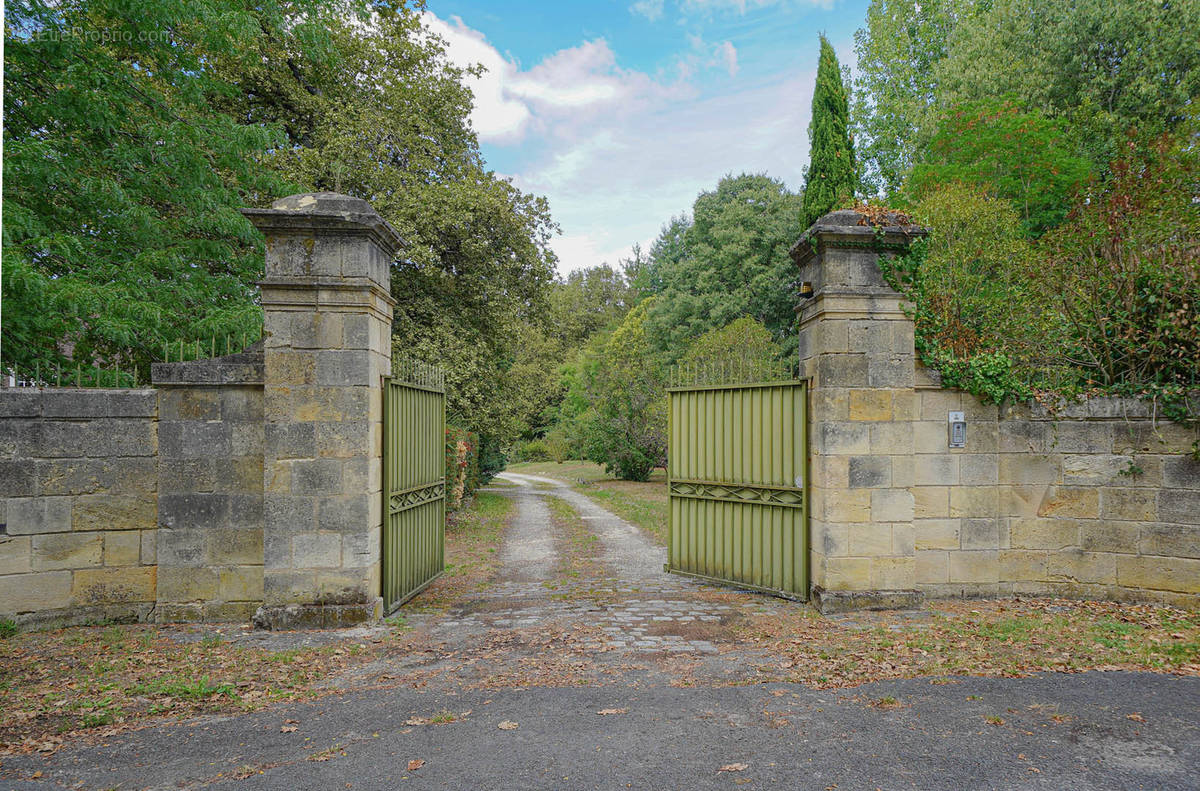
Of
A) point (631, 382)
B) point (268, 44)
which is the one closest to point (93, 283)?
point (268, 44)

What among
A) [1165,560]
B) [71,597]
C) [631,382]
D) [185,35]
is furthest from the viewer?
[631,382]

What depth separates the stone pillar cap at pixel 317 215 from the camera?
5457 mm

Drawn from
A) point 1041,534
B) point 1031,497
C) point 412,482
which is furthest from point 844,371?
point 412,482

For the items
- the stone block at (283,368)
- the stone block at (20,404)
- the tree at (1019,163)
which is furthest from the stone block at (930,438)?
the tree at (1019,163)

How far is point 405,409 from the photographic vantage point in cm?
637

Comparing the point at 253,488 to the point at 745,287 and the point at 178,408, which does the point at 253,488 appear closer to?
the point at 178,408

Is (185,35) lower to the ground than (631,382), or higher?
higher

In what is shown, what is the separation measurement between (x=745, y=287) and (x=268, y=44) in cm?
1612

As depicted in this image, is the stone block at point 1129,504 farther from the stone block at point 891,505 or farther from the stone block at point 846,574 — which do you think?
the stone block at point 846,574

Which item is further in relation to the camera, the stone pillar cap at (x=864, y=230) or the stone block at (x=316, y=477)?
the stone pillar cap at (x=864, y=230)

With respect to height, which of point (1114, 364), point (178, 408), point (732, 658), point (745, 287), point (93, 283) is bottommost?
point (732, 658)

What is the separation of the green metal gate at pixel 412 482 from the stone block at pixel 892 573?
14.5 feet

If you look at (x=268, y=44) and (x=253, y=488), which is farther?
(x=268, y=44)

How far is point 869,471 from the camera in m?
5.93
